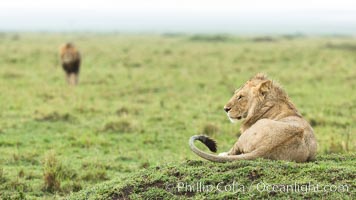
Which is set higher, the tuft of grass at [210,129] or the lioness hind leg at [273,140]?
the lioness hind leg at [273,140]

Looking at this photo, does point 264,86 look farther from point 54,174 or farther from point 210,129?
point 210,129

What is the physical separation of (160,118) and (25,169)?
5.01 m

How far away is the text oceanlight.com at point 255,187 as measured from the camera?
4.73 m

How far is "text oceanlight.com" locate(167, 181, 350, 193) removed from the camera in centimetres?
473

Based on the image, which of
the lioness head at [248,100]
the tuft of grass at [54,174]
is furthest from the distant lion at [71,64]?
the lioness head at [248,100]

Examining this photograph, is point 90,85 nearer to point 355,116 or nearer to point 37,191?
point 355,116

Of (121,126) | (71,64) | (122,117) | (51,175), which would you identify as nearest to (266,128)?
(51,175)

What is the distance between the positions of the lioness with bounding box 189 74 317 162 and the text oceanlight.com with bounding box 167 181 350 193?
339 millimetres

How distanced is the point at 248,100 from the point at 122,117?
6.79 meters

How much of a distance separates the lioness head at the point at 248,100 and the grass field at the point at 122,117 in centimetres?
76

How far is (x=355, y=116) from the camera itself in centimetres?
1337

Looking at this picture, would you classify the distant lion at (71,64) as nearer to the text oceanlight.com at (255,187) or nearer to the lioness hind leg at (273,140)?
the lioness hind leg at (273,140)

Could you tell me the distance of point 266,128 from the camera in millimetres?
5316

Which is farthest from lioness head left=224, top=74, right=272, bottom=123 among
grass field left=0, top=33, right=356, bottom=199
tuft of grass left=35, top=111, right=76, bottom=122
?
tuft of grass left=35, top=111, right=76, bottom=122
